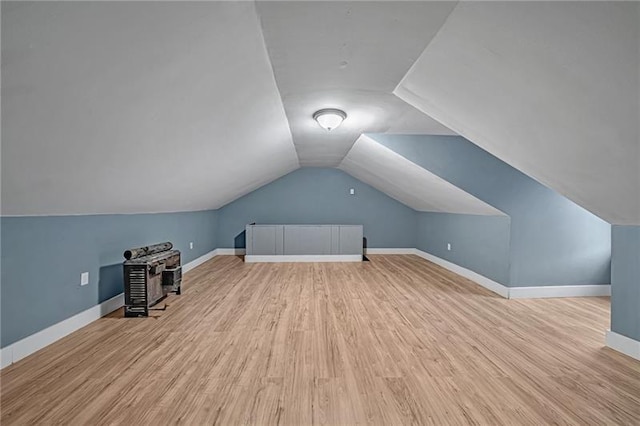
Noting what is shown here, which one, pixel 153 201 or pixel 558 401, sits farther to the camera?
pixel 153 201

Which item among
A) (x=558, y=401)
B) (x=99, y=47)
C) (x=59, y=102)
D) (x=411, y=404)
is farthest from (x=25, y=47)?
(x=558, y=401)

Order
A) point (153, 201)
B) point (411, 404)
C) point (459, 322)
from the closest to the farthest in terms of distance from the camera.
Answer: point (411, 404) → point (459, 322) → point (153, 201)

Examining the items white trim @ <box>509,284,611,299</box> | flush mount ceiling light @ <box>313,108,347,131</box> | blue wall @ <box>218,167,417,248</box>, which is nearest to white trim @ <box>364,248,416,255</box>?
blue wall @ <box>218,167,417,248</box>

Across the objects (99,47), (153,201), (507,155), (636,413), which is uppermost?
(99,47)

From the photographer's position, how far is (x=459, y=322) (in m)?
3.48

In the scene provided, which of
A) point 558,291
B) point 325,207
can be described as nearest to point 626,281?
point 558,291

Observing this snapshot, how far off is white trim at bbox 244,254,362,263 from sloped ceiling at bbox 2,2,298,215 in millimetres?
3786

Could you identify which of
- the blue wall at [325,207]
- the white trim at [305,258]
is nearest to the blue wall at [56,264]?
the white trim at [305,258]

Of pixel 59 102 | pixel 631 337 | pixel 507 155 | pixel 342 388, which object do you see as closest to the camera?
pixel 59 102

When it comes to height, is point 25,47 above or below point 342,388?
above

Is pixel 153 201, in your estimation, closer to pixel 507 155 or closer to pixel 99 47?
pixel 99 47

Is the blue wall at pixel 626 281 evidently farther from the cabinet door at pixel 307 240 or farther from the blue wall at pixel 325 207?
the blue wall at pixel 325 207

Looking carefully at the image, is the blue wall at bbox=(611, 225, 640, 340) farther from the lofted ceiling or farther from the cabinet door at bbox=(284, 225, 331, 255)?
the cabinet door at bbox=(284, 225, 331, 255)

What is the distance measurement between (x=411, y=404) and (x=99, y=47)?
245cm
